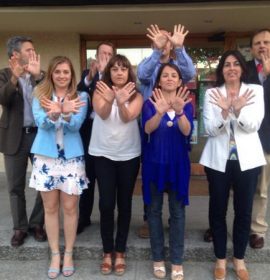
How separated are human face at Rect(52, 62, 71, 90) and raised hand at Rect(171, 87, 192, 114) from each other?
0.92 m

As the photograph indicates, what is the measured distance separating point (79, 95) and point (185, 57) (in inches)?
38.1

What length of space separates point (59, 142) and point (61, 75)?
0.56 m

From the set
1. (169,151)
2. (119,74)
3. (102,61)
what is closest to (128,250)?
(169,151)

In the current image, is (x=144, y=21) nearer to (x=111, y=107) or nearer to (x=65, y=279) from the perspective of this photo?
(x=111, y=107)

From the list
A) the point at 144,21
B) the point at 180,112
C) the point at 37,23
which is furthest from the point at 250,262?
the point at 37,23

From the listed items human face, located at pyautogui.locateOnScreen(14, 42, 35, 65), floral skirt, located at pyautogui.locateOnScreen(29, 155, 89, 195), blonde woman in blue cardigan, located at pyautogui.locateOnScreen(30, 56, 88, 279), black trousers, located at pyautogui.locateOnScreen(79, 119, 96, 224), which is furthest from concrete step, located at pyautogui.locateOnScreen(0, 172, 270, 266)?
human face, located at pyautogui.locateOnScreen(14, 42, 35, 65)

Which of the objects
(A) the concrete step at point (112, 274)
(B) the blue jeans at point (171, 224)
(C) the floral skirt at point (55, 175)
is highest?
(C) the floral skirt at point (55, 175)

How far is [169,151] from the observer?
324cm

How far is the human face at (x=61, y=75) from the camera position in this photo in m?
3.35

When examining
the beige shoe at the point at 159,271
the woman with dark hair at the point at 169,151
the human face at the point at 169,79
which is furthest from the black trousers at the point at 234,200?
the human face at the point at 169,79

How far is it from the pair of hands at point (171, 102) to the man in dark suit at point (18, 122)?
1.19 metres

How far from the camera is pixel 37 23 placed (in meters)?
5.56

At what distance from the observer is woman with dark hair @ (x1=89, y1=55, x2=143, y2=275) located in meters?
3.24

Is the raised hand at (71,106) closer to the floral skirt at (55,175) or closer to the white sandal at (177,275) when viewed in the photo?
the floral skirt at (55,175)
